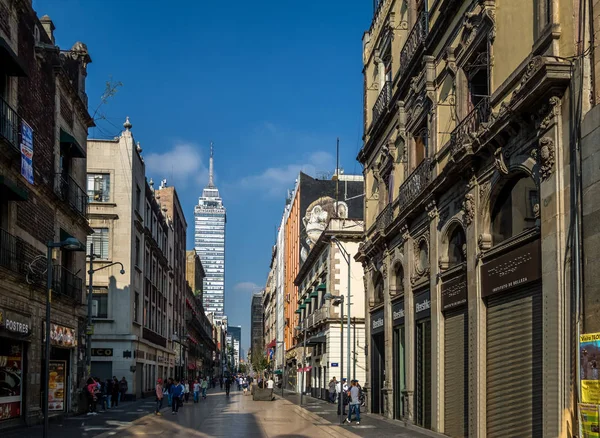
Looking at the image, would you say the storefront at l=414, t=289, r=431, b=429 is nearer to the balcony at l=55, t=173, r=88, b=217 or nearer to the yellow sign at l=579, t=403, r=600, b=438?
the yellow sign at l=579, t=403, r=600, b=438

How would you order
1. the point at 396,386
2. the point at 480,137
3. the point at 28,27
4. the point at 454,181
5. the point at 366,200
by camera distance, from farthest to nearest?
1. the point at 366,200
2. the point at 396,386
3. the point at 28,27
4. the point at 454,181
5. the point at 480,137

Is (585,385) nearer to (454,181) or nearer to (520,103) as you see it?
(520,103)

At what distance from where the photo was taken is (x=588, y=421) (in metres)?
13.0

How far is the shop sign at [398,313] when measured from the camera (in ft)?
102

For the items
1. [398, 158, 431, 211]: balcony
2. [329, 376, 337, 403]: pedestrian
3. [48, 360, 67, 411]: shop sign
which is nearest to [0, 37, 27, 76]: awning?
[48, 360, 67, 411]: shop sign

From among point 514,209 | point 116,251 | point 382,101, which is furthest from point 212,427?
point 116,251

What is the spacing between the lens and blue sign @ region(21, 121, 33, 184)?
24.5 m

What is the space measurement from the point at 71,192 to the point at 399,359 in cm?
1512

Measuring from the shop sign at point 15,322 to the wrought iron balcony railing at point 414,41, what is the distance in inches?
634

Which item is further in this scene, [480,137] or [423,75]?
[423,75]

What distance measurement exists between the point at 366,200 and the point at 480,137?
19.1 meters

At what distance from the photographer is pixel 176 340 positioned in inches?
3155

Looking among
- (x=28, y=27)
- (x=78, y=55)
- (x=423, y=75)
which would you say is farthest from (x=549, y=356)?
(x=78, y=55)

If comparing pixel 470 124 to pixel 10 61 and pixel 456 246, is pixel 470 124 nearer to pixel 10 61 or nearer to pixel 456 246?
pixel 456 246
